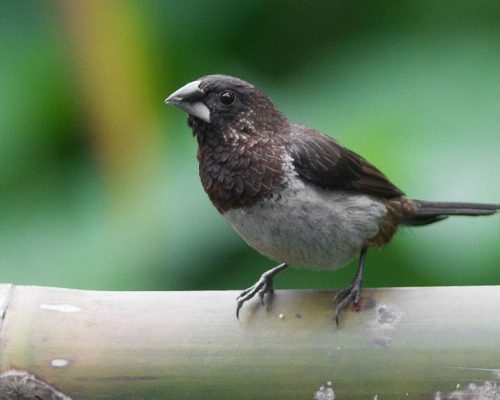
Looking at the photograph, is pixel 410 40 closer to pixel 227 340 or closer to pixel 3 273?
pixel 3 273

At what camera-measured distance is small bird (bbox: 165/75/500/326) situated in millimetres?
2822

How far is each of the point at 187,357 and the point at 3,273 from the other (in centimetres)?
139

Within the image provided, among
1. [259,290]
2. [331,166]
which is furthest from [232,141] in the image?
[259,290]

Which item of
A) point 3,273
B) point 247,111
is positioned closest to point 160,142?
point 3,273

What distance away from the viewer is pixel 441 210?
3227mm

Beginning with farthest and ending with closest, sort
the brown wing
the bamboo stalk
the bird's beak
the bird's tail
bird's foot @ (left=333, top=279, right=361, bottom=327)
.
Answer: the bird's tail, the brown wing, the bird's beak, bird's foot @ (left=333, top=279, right=361, bottom=327), the bamboo stalk

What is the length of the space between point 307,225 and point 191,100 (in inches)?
17.1

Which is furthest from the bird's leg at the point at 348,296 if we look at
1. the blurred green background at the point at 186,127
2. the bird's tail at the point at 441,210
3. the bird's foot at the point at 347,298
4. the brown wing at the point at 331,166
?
the blurred green background at the point at 186,127

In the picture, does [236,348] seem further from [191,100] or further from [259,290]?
[191,100]

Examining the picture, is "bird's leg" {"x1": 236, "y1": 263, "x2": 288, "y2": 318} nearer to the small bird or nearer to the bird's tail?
the small bird

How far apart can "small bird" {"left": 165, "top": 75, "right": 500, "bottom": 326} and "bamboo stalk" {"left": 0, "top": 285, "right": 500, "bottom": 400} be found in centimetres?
24

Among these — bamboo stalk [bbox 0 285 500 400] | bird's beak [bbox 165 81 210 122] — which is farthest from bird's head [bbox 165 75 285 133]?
bamboo stalk [bbox 0 285 500 400]

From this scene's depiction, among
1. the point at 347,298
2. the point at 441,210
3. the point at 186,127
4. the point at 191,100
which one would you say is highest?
the point at 186,127

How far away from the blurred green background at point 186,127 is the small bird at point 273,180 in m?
0.44
